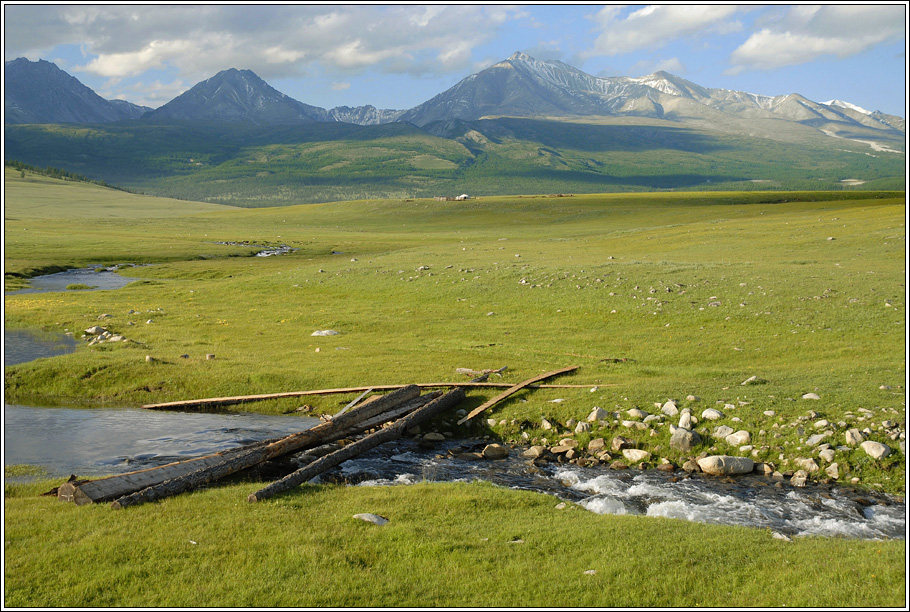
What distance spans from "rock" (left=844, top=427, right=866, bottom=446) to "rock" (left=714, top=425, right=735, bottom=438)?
2780mm

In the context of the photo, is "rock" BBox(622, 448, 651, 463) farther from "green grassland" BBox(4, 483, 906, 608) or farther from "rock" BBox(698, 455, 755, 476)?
"green grassland" BBox(4, 483, 906, 608)

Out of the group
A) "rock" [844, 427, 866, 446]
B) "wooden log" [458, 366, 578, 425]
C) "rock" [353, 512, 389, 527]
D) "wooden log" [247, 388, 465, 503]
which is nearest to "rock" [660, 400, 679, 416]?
"rock" [844, 427, 866, 446]

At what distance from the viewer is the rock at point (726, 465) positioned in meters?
17.3

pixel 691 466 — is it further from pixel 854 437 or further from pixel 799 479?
pixel 854 437

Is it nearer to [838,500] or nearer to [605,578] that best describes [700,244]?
[838,500]

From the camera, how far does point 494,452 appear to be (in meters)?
19.4

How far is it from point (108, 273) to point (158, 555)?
6684 centimetres

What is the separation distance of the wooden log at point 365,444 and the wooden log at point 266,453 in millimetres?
1029

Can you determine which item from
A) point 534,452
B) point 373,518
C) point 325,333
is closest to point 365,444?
point 534,452

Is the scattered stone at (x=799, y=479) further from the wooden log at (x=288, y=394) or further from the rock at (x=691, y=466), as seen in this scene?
the wooden log at (x=288, y=394)

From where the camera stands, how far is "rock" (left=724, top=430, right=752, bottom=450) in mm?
18359

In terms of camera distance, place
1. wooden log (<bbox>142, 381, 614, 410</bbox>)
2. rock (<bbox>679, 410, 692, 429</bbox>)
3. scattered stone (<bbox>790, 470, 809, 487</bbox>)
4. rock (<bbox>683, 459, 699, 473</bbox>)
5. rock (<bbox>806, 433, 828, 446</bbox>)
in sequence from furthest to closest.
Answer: wooden log (<bbox>142, 381, 614, 410</bbox>)
rock (<bbox>679, 410, 692, 429</bbox>)
rock (<bbox>806, 433, 828, 446</bbox>)
rock (<bbox>683, 459, 699, 473</bbox>)
scattered stone (<bbox>790, 470, 809, 487</bbox>)

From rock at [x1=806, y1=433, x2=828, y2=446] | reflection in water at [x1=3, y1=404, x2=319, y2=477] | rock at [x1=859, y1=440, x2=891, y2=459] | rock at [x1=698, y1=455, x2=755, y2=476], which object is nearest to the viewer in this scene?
rock at [x1=859, y1=440, x2=891, y2=459]

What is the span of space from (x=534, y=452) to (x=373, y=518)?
6.80 metres
